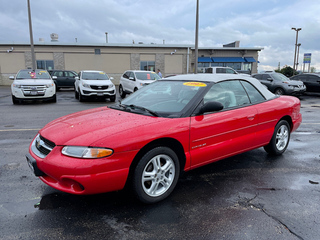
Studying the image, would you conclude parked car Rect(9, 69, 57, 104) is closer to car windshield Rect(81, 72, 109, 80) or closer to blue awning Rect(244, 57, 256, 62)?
car windshield Rect(81, 72, 109, 80)

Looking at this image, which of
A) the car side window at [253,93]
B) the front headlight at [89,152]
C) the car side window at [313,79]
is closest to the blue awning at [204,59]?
the car side window at [313,79]

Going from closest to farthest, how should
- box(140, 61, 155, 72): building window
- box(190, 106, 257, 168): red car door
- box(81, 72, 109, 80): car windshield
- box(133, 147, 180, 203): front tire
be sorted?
box(133, 147, 180, 203): front tire → box(190, 106, 257, 168): red car door → box(81, 72, 109, 80): car windshield → box(140, 61, 155, 72): building window

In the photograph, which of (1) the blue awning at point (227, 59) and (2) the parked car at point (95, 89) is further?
(1) the blue awning at point (227, 59)

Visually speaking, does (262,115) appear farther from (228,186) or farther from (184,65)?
(184,65)

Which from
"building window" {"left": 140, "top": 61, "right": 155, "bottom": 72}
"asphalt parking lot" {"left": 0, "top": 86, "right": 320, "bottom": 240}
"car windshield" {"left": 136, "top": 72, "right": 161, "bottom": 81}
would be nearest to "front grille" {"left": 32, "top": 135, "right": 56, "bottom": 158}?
"asphalt parking lot" {"left": 0, "top": 86, "right": 320, "bottom": 240}

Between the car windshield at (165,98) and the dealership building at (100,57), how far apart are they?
25.8 metres

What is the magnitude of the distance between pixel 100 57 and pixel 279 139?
27.3 m

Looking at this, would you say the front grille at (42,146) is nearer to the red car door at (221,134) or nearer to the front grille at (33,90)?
the red car door at (221,134)

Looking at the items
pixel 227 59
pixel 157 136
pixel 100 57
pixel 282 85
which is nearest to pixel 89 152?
pixel 157 136

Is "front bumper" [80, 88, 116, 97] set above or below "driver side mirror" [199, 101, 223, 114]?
below

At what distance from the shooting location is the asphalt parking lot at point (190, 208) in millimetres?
2395

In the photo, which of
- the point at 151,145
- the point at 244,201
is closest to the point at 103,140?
the point at 151,145

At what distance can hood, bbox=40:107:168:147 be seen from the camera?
260 centimetres

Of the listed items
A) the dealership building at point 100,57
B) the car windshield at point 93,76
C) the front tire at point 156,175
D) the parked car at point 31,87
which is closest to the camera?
the front tire at point 156,175
